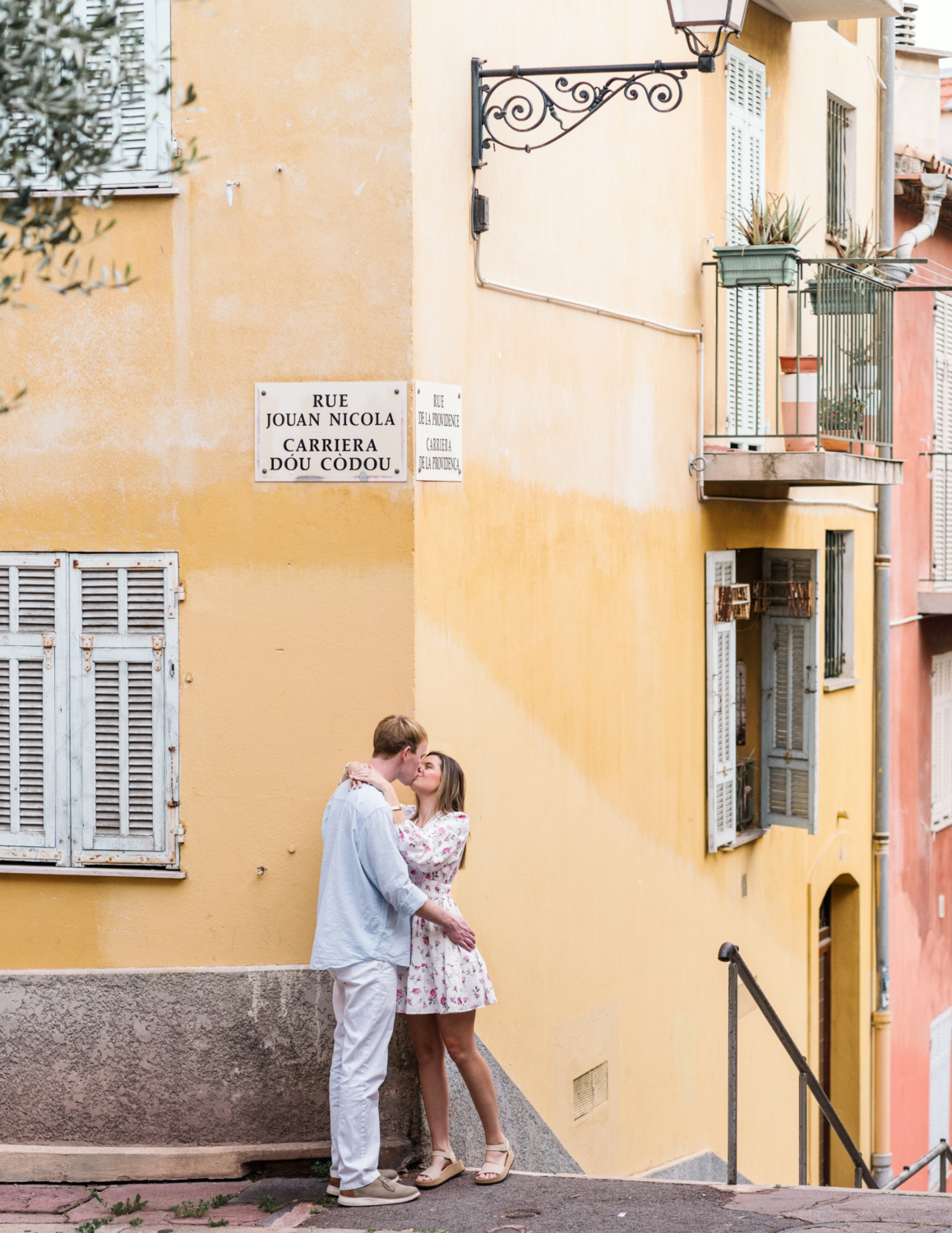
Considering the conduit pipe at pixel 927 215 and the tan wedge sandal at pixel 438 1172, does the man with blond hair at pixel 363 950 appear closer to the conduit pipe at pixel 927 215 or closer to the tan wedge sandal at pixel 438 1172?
the tan wedge sandal at pixel 438 1172

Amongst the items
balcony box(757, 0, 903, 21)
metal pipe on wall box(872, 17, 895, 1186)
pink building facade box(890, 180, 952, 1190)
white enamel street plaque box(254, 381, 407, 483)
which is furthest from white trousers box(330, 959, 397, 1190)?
pink building facade box(890, 180, 952, 1190)

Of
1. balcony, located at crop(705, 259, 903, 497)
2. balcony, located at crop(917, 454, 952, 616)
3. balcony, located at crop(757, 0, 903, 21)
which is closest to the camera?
balcony, located at crop(705, 259, 903, 497)

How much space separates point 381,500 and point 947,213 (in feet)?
35.2

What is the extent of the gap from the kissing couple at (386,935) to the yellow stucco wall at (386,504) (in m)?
0.53

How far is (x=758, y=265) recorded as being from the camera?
1043 cm

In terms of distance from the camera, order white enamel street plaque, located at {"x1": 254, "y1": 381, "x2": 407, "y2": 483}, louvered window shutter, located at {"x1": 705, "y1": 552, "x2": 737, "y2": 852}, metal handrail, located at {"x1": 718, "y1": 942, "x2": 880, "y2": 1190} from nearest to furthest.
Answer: white enamel street plaque, located at {"x1": 254, "y1": 381, "x2": 407, "y2": 483} < metal handrail, located at {"x1": 718, "y1": 942, "x2": 880, "y2": 1190} < louvered window shutter, located at {"x1": 705, "y1": 552, "x2": 737, "y2": 852}

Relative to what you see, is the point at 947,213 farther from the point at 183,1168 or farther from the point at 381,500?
the point at 183,1168

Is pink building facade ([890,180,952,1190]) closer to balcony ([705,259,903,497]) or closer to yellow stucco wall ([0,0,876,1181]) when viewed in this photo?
balcony ([705,259,903,497])

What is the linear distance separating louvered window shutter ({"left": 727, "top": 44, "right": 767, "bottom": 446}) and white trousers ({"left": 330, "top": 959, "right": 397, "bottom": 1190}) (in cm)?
559

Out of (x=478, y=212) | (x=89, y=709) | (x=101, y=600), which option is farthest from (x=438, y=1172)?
(x=478, y=212)

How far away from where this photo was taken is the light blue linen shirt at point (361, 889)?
21.8ft

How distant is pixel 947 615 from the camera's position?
1656 centimetres

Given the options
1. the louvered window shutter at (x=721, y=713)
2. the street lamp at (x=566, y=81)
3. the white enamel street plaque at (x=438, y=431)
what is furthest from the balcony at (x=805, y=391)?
the white enamel street plaque at (x=438, y=431)

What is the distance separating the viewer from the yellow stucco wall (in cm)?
725
